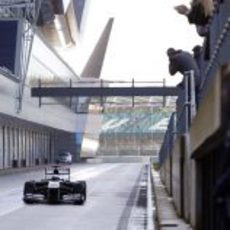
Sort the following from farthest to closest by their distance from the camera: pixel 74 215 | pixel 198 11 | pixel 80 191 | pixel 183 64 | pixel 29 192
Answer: pixel 29 192 < pixel 80 191 < pixel 74 215 < pixel 183 64 < pixel 198 11

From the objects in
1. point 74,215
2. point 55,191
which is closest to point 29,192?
point 55,191

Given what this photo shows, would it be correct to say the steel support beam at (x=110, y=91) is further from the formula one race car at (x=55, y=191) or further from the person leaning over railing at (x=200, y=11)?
the person leaning over railing at (x=200, y=11)

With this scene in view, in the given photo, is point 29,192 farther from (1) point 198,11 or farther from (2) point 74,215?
(1) point 198,11

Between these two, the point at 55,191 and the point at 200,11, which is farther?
the point at 55,191

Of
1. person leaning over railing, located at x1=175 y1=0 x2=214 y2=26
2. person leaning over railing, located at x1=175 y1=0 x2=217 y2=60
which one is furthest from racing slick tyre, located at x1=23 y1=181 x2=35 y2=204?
person leaning over railing, located at x1=175 y1=0 x2=214 y2=26

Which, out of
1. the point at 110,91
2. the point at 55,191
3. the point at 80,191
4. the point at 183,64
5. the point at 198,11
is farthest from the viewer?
the point at 110,91

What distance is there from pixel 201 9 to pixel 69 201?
48.8 ft

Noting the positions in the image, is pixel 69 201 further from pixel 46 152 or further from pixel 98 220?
pixel 46 152

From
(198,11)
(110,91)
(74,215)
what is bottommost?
(74,215)

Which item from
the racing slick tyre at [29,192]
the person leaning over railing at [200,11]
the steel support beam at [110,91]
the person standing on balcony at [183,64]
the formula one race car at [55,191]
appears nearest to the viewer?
the person leaning over railing at [200,11]

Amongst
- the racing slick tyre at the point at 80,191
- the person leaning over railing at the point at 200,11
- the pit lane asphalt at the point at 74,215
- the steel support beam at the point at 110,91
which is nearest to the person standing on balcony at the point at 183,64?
the person leaning over railing at the point at 200,11

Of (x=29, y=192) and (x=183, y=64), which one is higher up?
(x=183, y=64)

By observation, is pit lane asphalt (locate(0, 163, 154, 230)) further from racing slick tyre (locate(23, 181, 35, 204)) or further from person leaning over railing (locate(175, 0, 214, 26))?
person leaning over railing (locate(175, 0, 214, 26))

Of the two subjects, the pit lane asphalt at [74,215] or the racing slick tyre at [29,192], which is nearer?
the pit lane asphalt at [74,215]
